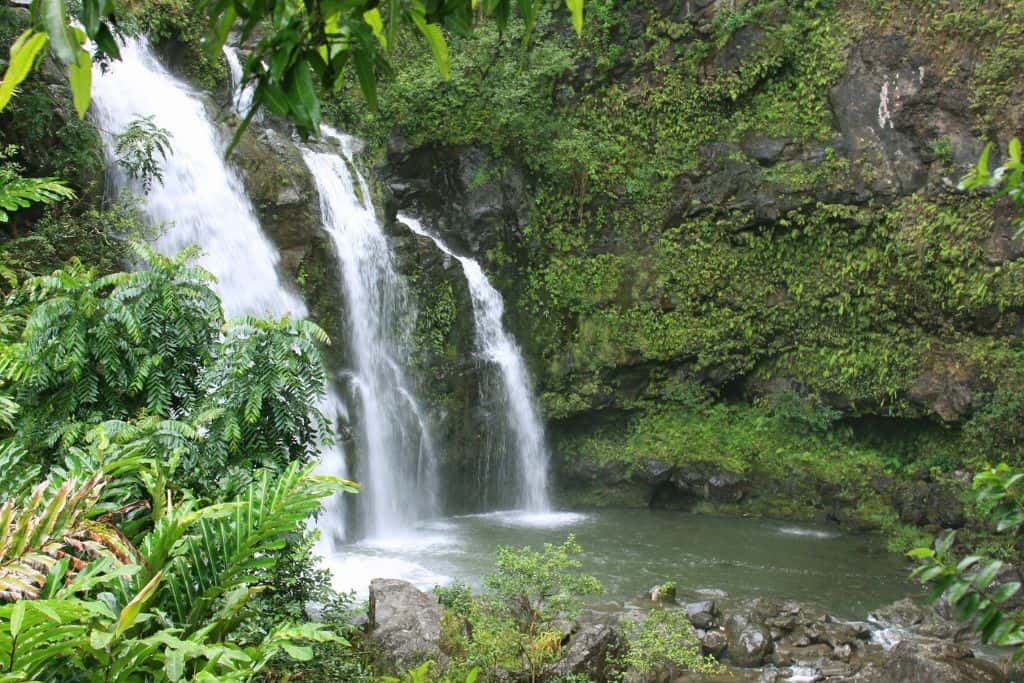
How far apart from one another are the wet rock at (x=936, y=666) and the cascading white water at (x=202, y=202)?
25.2ft

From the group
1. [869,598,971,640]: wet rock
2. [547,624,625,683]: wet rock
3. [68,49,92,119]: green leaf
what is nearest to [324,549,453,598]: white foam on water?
[547,624,625,683]: wet rock

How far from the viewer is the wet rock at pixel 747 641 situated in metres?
7.16

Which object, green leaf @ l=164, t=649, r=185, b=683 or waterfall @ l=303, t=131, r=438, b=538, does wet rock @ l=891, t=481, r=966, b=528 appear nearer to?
waterfall @ l=303, t=131, r=438, b=538

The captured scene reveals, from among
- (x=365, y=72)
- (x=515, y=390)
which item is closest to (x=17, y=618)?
(x=365, y=72)

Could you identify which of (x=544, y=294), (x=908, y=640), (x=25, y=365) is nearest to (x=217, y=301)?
(x=25, y=365)

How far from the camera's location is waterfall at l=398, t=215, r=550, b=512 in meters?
12.7

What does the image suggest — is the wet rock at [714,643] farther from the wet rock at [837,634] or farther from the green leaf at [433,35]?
the green leaf at [433,35]

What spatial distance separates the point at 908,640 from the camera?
684cm

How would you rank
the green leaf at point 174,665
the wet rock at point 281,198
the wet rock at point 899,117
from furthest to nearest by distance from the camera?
the wet rock at point 899,117 < the wet rock at point 281,198 < the green leaf at point 174,665

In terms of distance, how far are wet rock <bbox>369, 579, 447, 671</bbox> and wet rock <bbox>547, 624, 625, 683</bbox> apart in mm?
862

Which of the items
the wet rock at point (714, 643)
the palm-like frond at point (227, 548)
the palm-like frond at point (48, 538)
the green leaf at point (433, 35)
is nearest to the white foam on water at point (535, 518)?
the wet rock at point (714, 643)

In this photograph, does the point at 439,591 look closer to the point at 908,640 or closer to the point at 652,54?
the point at 908,640

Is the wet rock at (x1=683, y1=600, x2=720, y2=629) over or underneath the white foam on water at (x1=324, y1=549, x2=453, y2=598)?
underneath

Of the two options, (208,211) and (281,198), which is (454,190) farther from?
(208,211)
